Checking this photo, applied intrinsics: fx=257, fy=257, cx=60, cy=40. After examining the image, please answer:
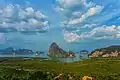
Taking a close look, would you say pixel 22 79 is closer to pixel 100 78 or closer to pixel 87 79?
pixel 87 79

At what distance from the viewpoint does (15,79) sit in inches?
4530

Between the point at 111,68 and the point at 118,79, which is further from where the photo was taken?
the point at 111,68

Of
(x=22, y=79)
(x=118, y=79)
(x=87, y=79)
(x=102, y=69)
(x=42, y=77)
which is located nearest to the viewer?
(x=87, y=79)

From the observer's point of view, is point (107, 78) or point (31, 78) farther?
point (107, 78)

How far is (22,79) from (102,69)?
302 ft

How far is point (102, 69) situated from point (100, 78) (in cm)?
5887

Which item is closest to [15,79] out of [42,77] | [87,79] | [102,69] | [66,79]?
[42,77]

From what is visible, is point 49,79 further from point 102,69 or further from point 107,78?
point 102,69

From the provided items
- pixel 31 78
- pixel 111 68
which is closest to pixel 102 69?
pixel 111 68

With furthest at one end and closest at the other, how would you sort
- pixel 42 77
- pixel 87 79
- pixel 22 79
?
1. pixel 42 77
2. pixel 22 79
3. pixel 87 79

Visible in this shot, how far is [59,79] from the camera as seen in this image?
118875 millimetres

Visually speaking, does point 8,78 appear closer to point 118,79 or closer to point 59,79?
point 59,79

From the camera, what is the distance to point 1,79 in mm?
110438

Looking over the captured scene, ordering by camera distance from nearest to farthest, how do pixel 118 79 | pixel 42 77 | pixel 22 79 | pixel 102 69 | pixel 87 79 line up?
pixel 87 79
pixel 22 79
pixel 42 77
pixel 118 79
pixel 102 69
